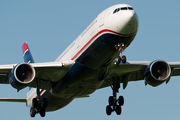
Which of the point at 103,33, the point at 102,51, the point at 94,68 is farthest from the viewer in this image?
the point at 94,68

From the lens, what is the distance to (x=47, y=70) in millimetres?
29828

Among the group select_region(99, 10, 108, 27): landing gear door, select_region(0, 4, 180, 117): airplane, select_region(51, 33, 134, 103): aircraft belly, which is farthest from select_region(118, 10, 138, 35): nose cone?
select_region(99, 10, 108, 27): landing gear door

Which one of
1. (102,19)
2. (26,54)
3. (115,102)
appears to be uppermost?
(26,54)

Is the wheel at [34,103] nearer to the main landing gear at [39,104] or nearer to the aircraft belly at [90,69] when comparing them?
the main landing gear at [39,104]

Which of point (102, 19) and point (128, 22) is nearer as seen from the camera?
point (128, 22)

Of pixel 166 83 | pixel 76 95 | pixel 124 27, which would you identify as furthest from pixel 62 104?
pixel 124 27

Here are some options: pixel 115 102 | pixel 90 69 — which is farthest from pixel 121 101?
pixel 90 69

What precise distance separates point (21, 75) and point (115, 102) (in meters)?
9.16

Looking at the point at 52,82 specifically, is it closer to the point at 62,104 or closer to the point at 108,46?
the point at 62,104

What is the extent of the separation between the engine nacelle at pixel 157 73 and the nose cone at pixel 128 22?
20.5 feet

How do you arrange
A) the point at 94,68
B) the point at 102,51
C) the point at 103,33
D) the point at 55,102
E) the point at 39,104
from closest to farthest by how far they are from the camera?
the point at 103,33 → the point at 102,51 → the point at 94,68 → the point at 39,104 → the point at 55,102

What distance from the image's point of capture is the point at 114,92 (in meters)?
33.2

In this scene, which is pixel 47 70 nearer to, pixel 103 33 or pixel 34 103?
pixel 34 103

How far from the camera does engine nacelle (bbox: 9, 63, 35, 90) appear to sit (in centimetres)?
2754
